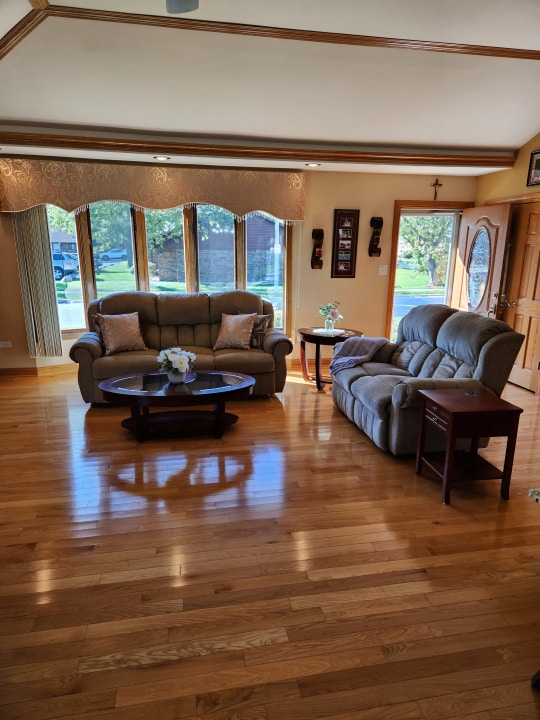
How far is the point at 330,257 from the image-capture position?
5840mm

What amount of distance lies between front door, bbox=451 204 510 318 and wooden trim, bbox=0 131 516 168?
625mm

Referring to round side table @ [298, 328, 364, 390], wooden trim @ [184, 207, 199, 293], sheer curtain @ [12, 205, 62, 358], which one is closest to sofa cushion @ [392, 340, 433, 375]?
round side table @ [298, 328, 364, 390]

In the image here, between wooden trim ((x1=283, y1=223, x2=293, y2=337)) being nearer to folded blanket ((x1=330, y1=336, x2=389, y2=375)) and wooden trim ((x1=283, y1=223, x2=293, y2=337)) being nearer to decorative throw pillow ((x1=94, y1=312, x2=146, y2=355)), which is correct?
folded blanket ((x1=330, y1=336, x2=389, y2=375))

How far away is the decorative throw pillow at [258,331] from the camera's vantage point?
16.2 feet

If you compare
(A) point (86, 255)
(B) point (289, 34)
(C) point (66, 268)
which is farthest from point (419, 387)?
(C) point (66, 268)

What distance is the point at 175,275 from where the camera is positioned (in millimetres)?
5773

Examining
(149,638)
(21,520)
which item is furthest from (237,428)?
(149,638)

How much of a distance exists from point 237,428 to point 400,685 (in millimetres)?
2525

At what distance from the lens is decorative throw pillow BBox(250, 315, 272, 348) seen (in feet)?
16.2

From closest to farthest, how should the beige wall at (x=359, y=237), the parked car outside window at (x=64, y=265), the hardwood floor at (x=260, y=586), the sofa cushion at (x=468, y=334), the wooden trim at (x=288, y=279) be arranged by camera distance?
1. the hardwood floor at (x=260, y=586)
2. the sofa cushion at (x=468, y=334)
3. the parked car outside window at (x=64, y=265)
4. the beige wall at (x=359, y=237)
5. the wooden trim at (x=288, y=279)

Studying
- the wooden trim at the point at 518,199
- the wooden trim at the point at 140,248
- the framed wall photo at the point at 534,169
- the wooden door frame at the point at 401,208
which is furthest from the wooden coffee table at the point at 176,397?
the framed wall photo at the point at 534,169

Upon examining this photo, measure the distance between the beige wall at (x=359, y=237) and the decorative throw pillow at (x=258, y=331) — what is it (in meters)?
1.03

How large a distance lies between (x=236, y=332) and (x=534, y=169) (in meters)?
3.58

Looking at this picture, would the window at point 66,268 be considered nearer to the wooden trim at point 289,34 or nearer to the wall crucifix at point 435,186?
the wooden trim at point 289,34
